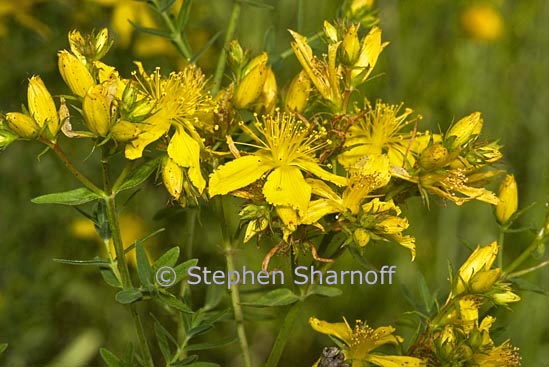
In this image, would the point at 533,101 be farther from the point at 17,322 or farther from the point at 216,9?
the point at 17,322

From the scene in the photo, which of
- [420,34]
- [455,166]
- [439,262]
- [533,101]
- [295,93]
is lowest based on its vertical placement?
[439,262]

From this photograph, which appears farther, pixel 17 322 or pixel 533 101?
pixel 533 101

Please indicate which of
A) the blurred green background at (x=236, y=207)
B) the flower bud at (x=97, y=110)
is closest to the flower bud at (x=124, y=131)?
the flower bud at (x=97, y=110)

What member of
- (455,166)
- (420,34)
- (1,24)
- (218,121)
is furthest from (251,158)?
(420,34)

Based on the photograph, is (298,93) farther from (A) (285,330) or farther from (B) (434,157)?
(A) (285,330)

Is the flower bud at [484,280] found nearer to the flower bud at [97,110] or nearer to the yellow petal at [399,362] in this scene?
the yellow petal at [399,362]

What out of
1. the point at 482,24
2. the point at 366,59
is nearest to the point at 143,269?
the point at 366,59
